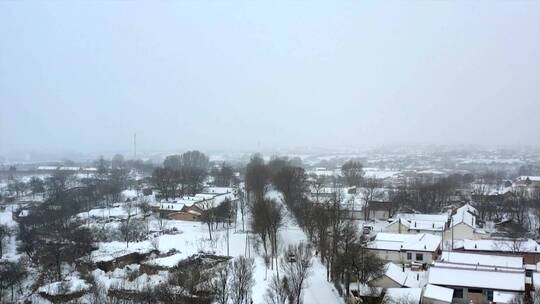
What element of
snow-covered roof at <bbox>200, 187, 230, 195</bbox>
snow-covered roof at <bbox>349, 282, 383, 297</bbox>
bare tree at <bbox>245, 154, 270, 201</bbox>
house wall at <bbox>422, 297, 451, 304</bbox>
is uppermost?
bare tree at <bbox>245, 154, 270, 201</bbox>

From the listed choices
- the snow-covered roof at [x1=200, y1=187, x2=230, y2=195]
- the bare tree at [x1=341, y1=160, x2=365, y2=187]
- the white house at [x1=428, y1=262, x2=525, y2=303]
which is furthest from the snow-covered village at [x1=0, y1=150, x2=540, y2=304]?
the bare tree at [x1=341, y1=160, x2=365, y2=187]

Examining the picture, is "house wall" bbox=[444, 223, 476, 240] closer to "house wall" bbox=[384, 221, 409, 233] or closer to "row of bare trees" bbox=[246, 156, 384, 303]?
"house wall" bbox=[384, 221, 409, 233]

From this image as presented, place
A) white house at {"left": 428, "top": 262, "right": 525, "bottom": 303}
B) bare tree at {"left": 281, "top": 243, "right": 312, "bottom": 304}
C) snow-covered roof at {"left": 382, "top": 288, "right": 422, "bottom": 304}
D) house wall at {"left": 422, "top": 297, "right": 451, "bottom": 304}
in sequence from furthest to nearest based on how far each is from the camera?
white house at {"left": 428, "top": 262, "right": 525, "bottom": 303} < house wall at {"left": 422, "top": 297, "right": 451, "bottom": 304} < bare tree at {"left": 281, "top": 243, "right": 312, "bottom": 304} < snow-covered roof at {"left": 382, "top": 288, "right": 422, "bottom": 304}

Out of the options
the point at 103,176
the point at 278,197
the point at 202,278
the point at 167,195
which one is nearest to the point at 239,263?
the point at 202,278

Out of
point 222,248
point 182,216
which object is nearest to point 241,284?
point 222,248

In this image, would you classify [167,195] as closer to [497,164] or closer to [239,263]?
[239,263]

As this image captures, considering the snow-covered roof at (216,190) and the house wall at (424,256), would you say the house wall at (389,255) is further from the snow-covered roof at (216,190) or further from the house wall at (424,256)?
the snow-covered roof at (216,190)

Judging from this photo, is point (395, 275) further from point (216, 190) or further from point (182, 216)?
point (216, 190)

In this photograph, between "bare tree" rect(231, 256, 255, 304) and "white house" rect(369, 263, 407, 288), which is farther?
"white house" rect(369, 263, 407, 288)
